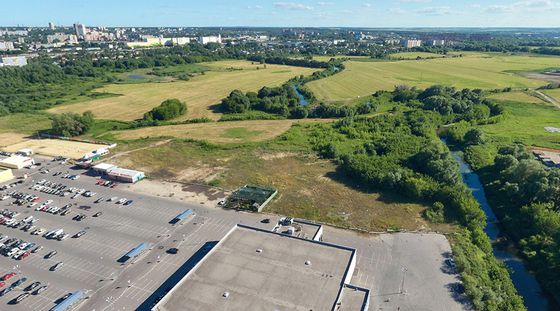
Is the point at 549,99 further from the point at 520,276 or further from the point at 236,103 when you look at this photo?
the point at 520,276

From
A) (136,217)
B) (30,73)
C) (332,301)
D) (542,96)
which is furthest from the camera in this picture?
(30,73)

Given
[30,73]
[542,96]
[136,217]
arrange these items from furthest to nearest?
[30,73]
[542,96]
[136,217]

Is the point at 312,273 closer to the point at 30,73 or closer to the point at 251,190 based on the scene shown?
the point at 251,190

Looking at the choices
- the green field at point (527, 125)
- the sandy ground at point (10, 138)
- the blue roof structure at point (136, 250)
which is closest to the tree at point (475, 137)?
the green field at point (527, 125)

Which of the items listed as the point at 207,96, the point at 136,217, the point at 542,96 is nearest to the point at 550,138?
the point at 542,96

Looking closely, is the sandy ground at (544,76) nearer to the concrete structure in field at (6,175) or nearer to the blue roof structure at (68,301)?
the blue roof structure at (68,301)

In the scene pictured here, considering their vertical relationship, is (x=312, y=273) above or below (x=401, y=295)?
above
